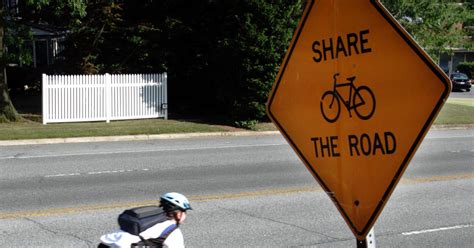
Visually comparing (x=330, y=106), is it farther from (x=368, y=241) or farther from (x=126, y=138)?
(x=126, y=138)

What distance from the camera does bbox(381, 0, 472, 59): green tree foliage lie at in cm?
2648

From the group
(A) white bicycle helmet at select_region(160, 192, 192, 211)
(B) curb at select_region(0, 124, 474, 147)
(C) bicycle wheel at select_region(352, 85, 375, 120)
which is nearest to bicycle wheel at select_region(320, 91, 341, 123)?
(C) bicycle wheel at select_region(352, 85, 375, 120)

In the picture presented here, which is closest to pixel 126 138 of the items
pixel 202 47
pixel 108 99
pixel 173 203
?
pixel 108 99

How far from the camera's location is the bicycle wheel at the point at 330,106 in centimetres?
320

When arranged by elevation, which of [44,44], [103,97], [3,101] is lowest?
[44,44]

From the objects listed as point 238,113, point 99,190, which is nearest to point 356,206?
point 99,190

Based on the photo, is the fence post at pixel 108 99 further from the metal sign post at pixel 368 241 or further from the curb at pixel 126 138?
the metal sign post at pixel 368 241

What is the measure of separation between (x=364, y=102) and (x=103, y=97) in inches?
763

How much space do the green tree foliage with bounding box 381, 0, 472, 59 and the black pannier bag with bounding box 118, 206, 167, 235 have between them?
23155mm

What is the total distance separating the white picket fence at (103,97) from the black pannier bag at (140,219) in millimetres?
16847

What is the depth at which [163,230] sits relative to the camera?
4410 mm

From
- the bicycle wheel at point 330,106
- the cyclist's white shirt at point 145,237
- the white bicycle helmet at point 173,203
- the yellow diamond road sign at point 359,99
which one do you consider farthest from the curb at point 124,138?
the bicycle wheel at point 330,106

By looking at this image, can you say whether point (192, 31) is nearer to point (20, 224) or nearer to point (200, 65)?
point (200, 65)

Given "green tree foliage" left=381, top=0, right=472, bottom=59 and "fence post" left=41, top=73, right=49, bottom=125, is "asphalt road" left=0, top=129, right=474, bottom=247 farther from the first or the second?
"green tree foliage" left=381, top=0, right=472, bottom=59
